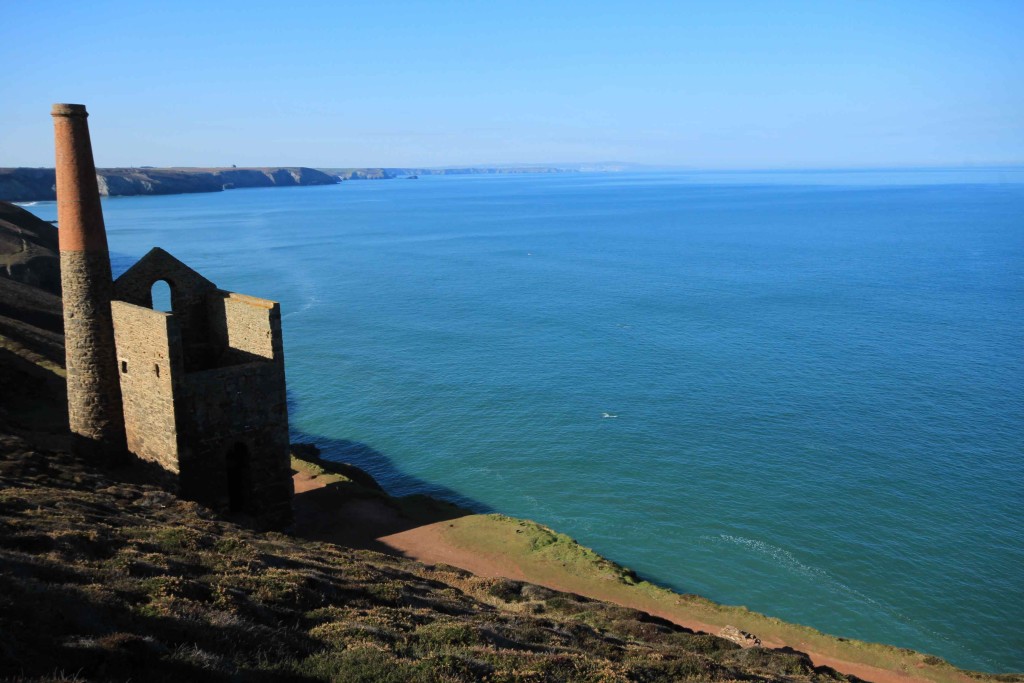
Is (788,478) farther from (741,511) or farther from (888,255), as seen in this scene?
(888,255)

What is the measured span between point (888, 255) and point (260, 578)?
10455cm

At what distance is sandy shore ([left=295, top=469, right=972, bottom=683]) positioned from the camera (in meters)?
22.4

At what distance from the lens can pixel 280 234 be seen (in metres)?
135

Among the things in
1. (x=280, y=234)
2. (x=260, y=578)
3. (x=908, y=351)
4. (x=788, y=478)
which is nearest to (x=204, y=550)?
(x=260, y=578)

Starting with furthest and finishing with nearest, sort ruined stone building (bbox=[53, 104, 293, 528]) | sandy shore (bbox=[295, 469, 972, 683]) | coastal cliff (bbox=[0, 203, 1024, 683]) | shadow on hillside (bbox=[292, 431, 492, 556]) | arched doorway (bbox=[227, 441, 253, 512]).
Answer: shadow on hillside (bbox=[292, 431, 492, 556]), arched doorway (bbox=[227, 441, 253, 512]), ruined stone building (bbox=[53, 104, 293, 528]), sandy shore (bbox=[295, 469, 972, 683]), coastal cliff (bbox=[0, 203, 1024, 683])

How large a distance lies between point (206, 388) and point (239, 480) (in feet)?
12.3

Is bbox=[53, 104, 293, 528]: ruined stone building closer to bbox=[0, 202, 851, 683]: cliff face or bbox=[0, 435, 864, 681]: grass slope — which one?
bbox=[0, 202, 851, 683]: cliff face

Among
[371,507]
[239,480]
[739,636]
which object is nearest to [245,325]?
[239,480]

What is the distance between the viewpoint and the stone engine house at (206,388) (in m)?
23.5

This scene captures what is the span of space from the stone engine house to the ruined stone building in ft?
0.12

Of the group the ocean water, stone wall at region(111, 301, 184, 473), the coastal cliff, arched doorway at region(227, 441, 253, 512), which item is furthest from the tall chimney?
the ocean water

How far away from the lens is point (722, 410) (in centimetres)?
4384

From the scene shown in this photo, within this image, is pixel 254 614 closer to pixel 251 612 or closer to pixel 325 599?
pixel 251 612

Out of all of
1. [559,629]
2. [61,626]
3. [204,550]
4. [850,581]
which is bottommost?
[850,581]
